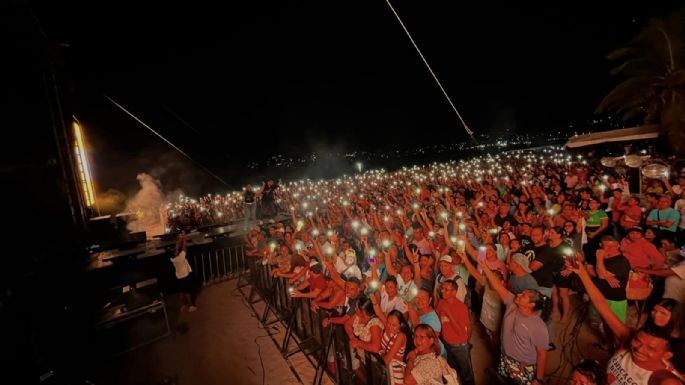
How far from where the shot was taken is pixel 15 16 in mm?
5344

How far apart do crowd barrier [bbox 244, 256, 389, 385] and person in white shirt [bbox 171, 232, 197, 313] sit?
1.54 metres

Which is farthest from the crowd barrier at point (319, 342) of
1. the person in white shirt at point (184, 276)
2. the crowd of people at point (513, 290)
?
the person in white shirt at point (184, 276)

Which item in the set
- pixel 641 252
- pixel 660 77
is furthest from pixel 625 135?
pixel 641 252

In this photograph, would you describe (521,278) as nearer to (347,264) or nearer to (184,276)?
(347,264)

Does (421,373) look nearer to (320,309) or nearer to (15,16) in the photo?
(320,309)

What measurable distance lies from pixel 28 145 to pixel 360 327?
6.54 m

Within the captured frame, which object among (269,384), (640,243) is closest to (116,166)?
(269,384)

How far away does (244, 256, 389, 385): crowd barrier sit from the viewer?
4.37 metres

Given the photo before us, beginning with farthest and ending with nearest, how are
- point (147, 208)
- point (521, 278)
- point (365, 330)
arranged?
point (147, 208) → point (521, 278) → point (365, 330)

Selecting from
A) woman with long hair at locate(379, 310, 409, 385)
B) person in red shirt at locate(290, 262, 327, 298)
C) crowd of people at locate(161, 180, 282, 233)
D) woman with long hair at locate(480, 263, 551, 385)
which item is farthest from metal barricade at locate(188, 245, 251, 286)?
woman with long hair at locate(480, 263, 551, 385)

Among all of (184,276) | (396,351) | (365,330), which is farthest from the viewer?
(184,276)

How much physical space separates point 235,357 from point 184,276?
9.65 feet

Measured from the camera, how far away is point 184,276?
310 inches

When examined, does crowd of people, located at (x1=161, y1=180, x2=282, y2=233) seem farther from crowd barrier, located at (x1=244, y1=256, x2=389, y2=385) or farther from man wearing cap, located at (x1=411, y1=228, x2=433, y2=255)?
man wearing cap, located at (x1=411, y1=228, x2=433, y2=255)
